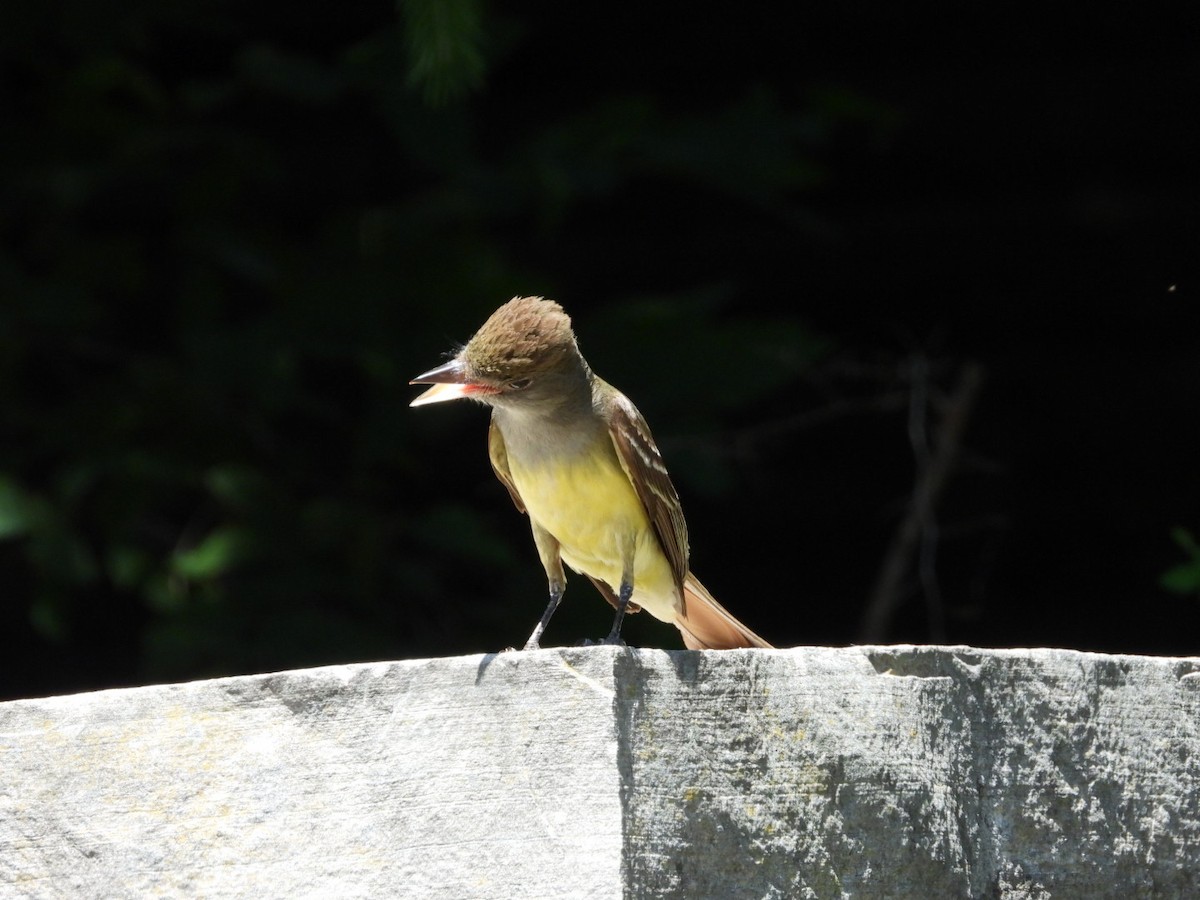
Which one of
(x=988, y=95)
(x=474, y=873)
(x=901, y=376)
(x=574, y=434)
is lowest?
(x=474, y=873)

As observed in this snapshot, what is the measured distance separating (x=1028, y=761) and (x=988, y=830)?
0.13 m

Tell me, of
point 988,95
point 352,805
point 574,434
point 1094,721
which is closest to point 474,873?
point 352,805

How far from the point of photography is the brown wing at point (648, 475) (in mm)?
3619

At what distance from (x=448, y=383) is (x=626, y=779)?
1309 millimetres

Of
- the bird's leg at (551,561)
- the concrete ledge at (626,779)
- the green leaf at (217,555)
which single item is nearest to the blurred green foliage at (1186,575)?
the concrete ledge at (626,779)

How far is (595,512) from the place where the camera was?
11.7 ft

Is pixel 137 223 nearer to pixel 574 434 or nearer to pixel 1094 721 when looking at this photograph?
pixel 574 434

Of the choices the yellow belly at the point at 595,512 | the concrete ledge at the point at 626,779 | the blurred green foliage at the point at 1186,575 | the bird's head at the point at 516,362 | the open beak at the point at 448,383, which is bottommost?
the concrete ledge at the point at 626,779

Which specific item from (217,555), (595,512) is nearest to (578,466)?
(595,512)

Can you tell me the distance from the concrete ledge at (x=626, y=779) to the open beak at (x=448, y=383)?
3.01ft

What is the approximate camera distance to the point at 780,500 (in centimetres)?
640

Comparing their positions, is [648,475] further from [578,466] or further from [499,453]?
[499,453]

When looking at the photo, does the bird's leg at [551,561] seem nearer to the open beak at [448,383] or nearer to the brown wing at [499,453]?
the brown wing at [499,453]

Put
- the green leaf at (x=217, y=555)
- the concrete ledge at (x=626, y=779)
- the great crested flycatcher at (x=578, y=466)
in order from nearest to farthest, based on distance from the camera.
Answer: the concrete ledge at (x=626, y=779) < the great crested flycatcher at (x=578, y=466) < the green leaf at (x=217, y=555)
